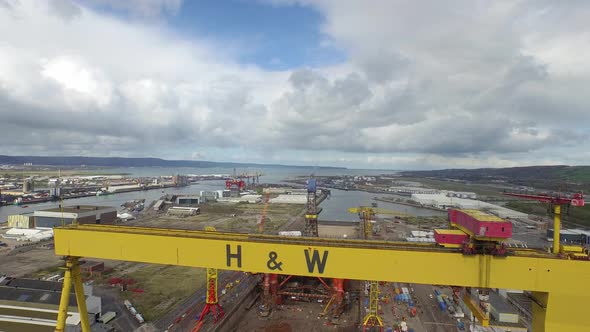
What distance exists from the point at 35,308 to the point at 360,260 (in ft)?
66.5

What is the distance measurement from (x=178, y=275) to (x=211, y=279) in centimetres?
1005

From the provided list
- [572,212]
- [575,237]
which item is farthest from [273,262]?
[572,212]

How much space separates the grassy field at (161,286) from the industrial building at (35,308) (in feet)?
11.4

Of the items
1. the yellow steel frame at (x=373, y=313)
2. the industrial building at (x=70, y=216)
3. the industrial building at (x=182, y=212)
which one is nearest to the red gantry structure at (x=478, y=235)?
the yellow steel frame at (x=373, y=313)

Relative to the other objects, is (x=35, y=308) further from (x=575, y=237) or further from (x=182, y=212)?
(x=575, y=237)

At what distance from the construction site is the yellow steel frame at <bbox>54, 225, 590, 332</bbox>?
0.12ft

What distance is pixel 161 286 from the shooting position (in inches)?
1020

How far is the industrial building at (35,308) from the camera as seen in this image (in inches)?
650

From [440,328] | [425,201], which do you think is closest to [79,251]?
[440,328]

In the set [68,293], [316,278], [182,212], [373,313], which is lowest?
[373,313]

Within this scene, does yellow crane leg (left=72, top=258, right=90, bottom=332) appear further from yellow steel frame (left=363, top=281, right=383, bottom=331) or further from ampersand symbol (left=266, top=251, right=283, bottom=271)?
yellow steel frame (left=363, top=281, right=383, bottom=331)

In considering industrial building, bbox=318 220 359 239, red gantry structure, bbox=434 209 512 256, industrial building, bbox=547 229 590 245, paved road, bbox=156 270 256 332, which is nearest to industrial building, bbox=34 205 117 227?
paved road, bbox=156 270 256 332

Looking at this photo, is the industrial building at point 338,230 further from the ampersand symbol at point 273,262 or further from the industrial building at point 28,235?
the industrial building at point 28,235

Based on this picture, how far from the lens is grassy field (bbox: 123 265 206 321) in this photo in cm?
2214
